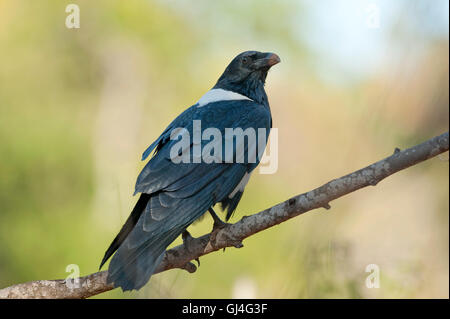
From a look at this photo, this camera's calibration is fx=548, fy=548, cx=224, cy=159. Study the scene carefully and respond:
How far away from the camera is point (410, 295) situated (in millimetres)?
4887

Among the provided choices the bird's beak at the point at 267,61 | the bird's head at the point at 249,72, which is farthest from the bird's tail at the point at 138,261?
the bird's beak at the point at 267,61

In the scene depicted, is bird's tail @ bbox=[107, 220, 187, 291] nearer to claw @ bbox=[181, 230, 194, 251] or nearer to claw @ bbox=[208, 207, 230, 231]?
claw @ bbox=[181, 230, 194, 251]

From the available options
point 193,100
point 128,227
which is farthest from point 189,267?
point 193,100

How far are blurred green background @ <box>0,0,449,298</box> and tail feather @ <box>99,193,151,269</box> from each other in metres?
0.12

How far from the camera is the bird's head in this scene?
524 centimetres

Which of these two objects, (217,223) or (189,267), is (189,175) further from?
(189,267)

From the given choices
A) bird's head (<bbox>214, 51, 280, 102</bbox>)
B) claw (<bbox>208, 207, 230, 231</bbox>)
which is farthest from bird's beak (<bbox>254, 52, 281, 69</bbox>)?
claw (<bbox>208, 207, 230, 231</bbox>)

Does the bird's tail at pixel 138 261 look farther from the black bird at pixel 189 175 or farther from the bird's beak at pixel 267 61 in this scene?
the bird's beak at pixel 267 61

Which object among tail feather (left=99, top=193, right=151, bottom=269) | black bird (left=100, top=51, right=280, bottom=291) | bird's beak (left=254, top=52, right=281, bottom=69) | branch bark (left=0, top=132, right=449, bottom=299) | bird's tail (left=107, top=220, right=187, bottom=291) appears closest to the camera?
branch bark (left=0, top=132, right=449, bottom=299)

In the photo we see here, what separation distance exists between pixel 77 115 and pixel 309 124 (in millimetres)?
4366

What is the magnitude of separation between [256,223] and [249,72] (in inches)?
86.5

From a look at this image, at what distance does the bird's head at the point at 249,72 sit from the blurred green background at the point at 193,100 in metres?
1.07

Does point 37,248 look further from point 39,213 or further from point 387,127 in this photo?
point 387,127

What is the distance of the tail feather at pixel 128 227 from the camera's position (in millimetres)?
3855
